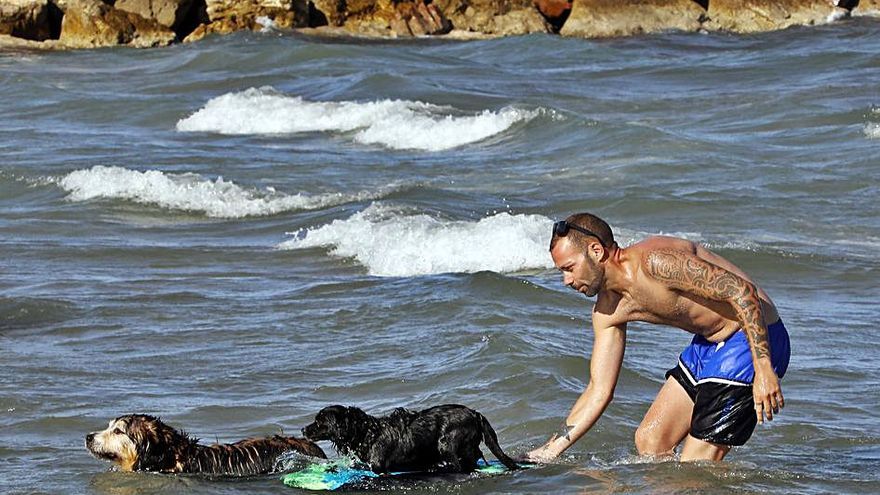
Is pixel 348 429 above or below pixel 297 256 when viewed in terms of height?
above

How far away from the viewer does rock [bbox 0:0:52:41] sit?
141 feet

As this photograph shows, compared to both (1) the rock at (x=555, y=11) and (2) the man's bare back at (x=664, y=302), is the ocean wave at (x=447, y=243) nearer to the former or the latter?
(2) the man's bare back at (x=664, y=302)

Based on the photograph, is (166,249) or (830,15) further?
(830,15)

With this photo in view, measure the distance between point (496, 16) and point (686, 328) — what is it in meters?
40.9

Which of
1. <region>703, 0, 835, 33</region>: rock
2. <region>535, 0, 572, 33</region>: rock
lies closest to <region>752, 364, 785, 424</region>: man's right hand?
<region>703, 0, 835, 33</region>: rock

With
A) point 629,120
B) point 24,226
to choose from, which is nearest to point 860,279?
point 24,226

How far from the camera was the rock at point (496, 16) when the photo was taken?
154 ft

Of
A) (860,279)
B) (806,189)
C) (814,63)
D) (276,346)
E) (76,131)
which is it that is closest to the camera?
(276,346)

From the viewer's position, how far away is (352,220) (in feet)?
56.9

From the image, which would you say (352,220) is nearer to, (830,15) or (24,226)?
(24,226)

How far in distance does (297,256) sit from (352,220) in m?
1.40

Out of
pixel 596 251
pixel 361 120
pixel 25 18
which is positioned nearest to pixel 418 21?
pixel 25 18

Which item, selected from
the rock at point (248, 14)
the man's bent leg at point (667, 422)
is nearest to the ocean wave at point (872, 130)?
the man's bent leg at point (667, 422)

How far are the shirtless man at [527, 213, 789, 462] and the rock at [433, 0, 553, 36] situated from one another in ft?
130
